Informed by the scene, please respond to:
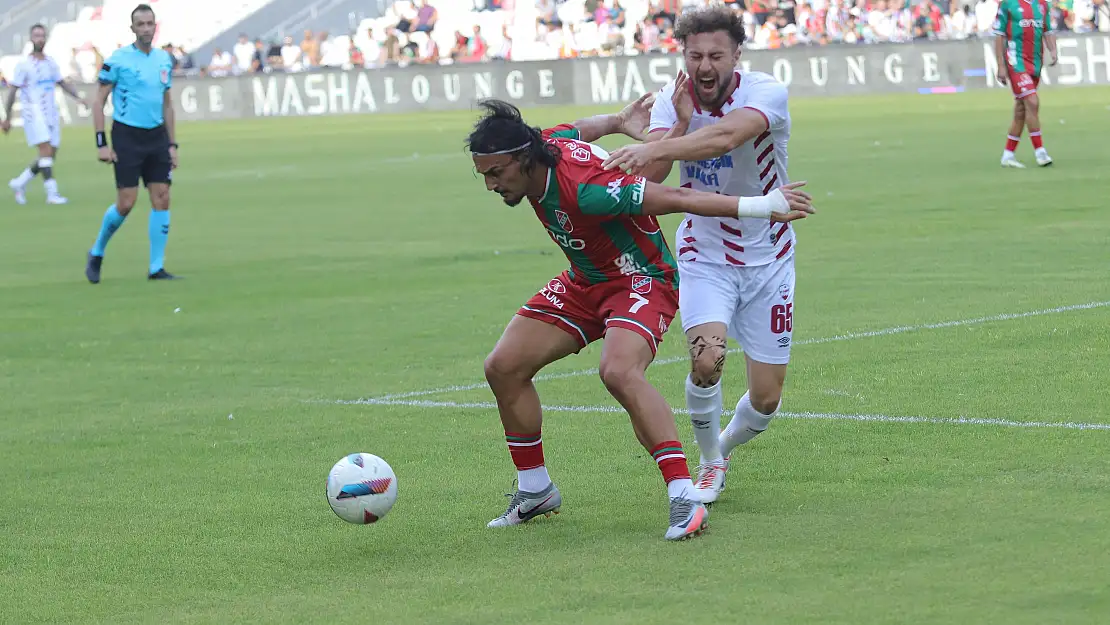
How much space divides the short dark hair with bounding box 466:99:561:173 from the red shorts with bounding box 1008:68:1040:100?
14430mm

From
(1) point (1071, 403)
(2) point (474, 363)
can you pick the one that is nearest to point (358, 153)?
(2) point (474, 363)

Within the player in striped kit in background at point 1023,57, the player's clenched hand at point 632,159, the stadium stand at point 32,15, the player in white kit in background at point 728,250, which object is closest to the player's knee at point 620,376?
the player in white kit in background at point 728,250

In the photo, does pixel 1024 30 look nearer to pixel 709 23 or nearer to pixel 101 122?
pixel 101 122

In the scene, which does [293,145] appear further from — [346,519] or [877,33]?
[346,519]

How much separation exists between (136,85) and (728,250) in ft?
30.0

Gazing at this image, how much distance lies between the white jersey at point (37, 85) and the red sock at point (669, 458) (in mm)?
19061

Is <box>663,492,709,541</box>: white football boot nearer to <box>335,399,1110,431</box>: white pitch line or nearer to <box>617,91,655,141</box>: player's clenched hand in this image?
<box>617,91,655,141</box>: player's clenched hand

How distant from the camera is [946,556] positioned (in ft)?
18.5

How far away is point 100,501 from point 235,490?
1.85 feet

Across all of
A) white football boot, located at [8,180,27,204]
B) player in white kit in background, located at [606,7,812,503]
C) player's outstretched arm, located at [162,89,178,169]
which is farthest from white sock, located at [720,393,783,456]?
white football boot, located at [8,180,27,204]

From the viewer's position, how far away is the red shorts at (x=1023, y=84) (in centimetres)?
1964

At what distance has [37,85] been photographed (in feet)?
79.2

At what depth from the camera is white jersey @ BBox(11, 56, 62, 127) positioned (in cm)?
2389

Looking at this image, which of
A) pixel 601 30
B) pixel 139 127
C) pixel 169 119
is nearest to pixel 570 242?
pixel 139 127
